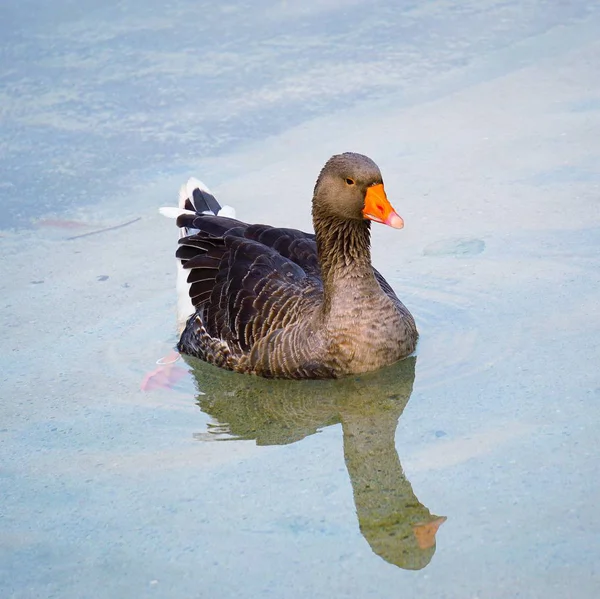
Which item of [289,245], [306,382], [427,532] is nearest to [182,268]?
[289,245]

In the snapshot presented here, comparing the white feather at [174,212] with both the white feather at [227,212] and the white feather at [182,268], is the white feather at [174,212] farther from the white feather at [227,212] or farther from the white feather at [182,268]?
the white feather at [227,212]

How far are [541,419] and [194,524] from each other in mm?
1699

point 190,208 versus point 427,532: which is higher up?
point 190,208

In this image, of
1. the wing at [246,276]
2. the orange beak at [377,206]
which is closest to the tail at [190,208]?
the wing at [246,276]

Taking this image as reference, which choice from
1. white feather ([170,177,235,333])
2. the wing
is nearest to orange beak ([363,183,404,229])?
the wing

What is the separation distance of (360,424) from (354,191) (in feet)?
4.05

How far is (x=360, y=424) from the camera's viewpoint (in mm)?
5449

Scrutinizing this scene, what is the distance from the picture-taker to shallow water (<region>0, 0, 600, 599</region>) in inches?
174

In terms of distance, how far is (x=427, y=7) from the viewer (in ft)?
35.1

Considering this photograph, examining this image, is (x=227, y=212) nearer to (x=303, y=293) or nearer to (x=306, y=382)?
(x=303, y=293)

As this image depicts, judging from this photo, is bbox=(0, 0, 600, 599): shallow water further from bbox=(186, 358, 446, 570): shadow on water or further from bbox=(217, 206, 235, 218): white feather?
bbox=(217, 206, 235, 218): white feather

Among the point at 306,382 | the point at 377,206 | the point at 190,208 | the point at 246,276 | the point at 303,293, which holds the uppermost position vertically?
the point at 377,206

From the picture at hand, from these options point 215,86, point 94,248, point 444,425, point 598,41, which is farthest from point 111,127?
point 444,425

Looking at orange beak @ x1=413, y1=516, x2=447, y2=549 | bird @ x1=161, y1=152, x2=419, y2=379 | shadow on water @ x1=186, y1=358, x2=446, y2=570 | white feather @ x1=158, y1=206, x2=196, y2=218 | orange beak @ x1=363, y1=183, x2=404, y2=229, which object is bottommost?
shadow on water @ x1=186, y1=358, x2=446, y2=570
